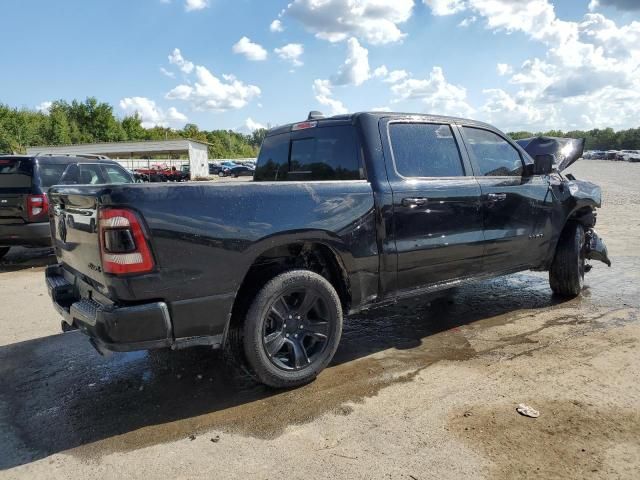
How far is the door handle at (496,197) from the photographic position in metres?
4.32

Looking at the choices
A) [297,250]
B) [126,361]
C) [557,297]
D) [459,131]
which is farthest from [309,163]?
[557,297]

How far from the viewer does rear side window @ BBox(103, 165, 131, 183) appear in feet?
30.5

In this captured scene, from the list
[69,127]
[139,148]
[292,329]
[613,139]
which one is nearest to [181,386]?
[292,329]

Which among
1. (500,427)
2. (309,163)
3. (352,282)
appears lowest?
(500,427)

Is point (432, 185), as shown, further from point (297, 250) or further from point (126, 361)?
point (126, 361)

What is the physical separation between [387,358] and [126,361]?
2.13 metres

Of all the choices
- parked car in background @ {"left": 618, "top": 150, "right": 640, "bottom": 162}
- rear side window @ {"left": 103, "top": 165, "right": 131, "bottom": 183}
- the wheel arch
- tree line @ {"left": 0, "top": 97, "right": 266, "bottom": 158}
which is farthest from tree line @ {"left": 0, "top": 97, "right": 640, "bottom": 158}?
the wheel arch

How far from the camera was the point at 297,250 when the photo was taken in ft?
11.3

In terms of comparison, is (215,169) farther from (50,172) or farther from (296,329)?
(296,329)

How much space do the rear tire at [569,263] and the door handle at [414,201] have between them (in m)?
2.39

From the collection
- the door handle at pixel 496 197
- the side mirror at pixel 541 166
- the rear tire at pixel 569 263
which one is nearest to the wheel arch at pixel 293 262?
the door handle at pixel 496 197

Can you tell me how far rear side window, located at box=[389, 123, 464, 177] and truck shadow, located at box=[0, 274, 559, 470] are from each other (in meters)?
1.49

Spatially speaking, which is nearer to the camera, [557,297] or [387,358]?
[387,358]

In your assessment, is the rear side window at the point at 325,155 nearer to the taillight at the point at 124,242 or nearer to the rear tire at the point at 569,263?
the taillight at the point at 124,242
